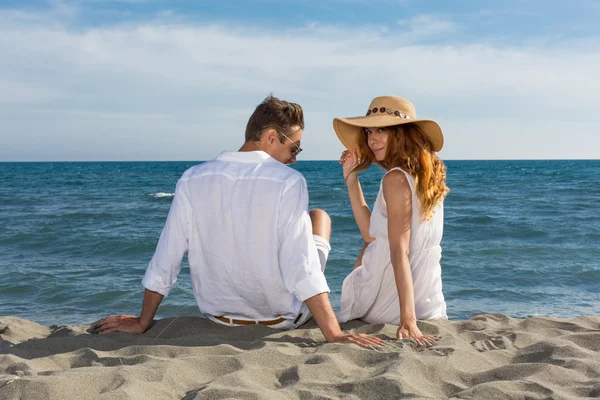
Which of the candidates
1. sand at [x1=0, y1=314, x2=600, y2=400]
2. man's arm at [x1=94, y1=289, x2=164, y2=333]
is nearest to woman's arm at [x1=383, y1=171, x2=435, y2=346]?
sand at [x1=0, y1=314, x2=600, y2=400]

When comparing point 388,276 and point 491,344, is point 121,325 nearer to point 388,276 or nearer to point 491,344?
point 388,276

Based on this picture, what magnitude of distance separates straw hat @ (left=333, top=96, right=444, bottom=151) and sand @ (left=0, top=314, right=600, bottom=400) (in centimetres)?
117

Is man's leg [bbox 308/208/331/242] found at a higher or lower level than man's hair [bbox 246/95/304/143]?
lower

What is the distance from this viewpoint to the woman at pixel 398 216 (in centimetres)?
354

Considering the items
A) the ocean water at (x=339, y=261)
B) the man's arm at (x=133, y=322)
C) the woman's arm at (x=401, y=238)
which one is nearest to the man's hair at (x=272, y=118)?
the woman's arm at (x=401, y=238)

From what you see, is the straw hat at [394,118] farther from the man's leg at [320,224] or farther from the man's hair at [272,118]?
the man's leg at [320,224]

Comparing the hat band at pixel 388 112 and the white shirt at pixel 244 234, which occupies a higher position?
the hat band at pixel 388 112

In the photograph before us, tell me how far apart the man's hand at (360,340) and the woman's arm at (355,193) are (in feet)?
2.92

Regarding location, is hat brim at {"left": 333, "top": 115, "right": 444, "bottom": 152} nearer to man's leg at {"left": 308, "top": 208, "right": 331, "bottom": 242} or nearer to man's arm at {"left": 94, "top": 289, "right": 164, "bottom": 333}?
man's leg at {"left": 308, "top": 208, "right": 331, "bottom": 242}

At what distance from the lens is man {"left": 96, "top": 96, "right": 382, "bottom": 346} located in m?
3.29

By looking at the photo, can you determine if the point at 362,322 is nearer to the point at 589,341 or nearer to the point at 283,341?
the point at 283,341

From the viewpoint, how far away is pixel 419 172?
3.59 m

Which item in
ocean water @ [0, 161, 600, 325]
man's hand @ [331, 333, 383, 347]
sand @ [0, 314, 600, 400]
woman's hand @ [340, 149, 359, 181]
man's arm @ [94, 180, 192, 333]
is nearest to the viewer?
A: sand @ [0, 314, 600, 400]

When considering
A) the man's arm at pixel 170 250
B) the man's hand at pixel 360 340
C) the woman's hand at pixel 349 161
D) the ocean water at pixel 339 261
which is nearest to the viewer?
the man's hand at pixel 360 340
